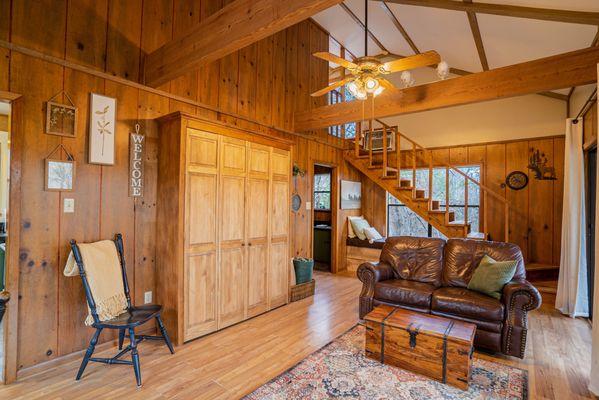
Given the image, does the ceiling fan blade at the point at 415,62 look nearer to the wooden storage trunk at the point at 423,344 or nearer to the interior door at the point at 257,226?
the interior door at the point at 257,226

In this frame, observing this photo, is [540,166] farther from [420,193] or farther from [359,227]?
[359,227]

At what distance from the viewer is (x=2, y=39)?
2285 mm

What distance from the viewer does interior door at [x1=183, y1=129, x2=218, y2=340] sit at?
3000 mm

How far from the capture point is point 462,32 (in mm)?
4305

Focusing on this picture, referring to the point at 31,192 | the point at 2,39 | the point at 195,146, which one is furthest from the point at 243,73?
the point at 31,192

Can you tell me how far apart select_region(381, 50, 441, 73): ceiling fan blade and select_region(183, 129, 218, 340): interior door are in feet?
6.15

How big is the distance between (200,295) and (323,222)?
4129 millimetres

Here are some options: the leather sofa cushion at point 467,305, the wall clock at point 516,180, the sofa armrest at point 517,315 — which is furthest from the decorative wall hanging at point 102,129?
the wall clock at point 516,180

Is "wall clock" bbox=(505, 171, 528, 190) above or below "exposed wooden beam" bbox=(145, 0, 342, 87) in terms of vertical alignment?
below

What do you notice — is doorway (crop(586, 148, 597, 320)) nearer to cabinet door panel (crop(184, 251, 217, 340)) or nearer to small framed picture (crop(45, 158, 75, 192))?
cabinet door panel (crop(184, 251, 217, 340))

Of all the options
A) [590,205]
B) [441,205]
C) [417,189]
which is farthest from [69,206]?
[441,205]

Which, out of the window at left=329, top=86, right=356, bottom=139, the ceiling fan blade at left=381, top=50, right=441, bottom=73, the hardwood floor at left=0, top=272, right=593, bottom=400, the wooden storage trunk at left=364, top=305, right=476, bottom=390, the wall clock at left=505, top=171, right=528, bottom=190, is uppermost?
the window at left=329, top=86, right=356, bottom=139

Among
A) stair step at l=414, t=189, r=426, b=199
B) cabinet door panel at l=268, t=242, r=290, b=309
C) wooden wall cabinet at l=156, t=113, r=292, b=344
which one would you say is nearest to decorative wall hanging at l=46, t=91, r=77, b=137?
wooden wall cabinet at l=156, t=113, r=292, b=344

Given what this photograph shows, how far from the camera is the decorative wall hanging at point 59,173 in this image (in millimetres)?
2494
